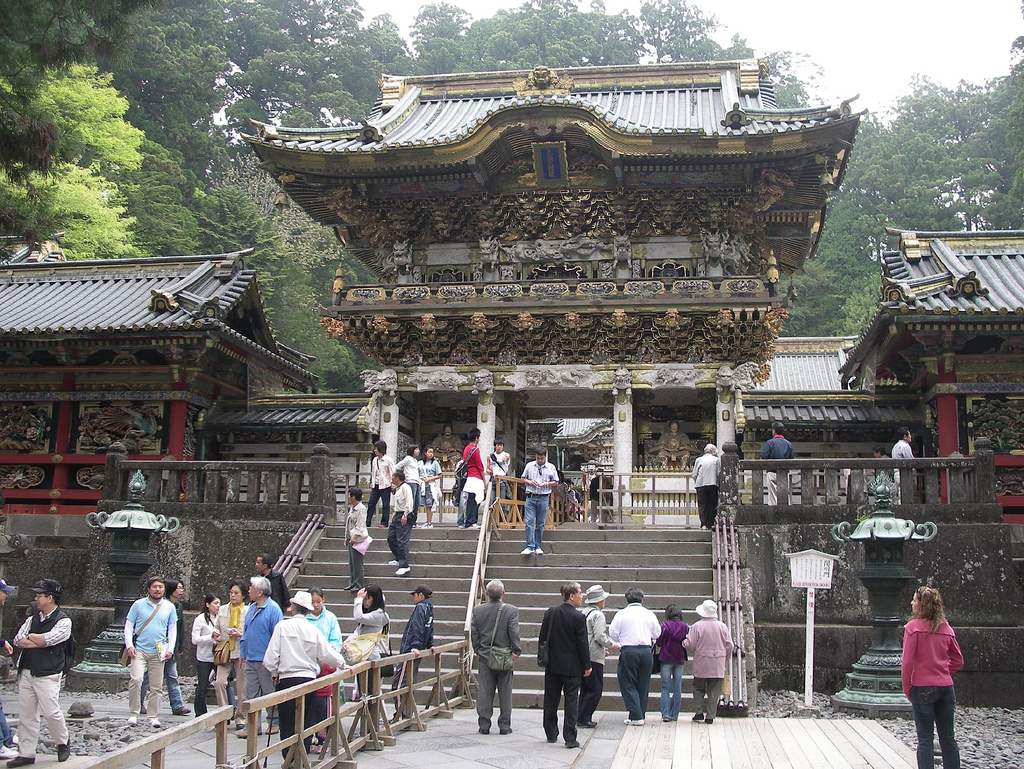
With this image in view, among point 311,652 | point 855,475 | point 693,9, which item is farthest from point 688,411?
point 693,9

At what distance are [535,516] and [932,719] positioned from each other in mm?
7753

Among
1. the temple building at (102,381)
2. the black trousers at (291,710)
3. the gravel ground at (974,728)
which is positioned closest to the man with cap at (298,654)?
the black trousers at (291,710)

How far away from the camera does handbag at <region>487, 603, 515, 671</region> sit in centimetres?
990

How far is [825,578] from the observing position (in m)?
11.9

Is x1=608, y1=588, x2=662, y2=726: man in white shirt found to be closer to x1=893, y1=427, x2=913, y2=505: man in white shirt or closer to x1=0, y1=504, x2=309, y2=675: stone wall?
x1=893, y1=427, x2=913, y2=505: man in white shirt

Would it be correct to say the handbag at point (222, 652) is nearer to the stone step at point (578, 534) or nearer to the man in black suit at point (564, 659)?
the man in black suit at point (564, 659)

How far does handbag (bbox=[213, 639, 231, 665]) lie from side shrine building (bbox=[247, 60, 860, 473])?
10272 millimetres

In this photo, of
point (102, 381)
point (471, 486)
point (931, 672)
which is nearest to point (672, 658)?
point (931, 672)

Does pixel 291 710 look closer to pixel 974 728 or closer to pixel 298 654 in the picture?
pixel 298 654

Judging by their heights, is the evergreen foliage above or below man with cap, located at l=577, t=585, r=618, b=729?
above

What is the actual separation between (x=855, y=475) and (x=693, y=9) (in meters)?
54.6

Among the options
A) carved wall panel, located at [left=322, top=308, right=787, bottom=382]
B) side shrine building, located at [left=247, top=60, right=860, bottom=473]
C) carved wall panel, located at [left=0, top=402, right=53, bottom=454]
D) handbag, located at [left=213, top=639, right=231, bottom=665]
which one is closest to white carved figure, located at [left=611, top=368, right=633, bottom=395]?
side shrine building, located at [left=247, top=60, right=860, bottom=473]

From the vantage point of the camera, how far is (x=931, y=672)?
762 cm

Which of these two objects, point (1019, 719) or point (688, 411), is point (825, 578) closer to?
point (1019, 719)
